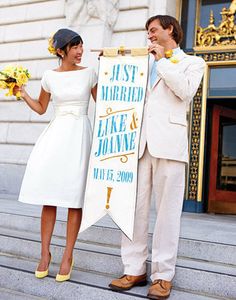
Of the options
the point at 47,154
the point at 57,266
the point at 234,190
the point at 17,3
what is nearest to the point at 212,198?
the point at 234,190

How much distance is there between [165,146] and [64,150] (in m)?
0.78

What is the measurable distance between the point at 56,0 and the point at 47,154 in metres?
5.76

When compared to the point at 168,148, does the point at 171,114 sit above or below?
above

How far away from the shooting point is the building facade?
6.68 meters

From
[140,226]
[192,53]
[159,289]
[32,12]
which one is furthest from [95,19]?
[159,289]

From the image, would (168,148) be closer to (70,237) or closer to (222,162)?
(70,237)

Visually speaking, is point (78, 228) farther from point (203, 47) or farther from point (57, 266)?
point (203, 47)

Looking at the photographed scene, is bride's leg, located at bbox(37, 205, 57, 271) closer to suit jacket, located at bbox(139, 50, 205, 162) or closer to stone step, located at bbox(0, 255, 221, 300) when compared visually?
stone step, located at bbox(0, 255, 221, 300)

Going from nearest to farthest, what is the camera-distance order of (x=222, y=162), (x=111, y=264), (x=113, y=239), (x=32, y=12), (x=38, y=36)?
(x=111, y=264)
(x=113, y=239)
(x=222, y=162)
(x=38, y=36)
(x=32, y=12)

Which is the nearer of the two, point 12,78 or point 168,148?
point 168,148

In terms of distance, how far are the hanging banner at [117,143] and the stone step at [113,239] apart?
2.92ft

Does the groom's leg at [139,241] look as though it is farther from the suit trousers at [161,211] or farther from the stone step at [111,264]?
the stone step at [111,264]

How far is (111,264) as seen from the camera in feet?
10.4

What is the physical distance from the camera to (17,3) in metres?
8.16
